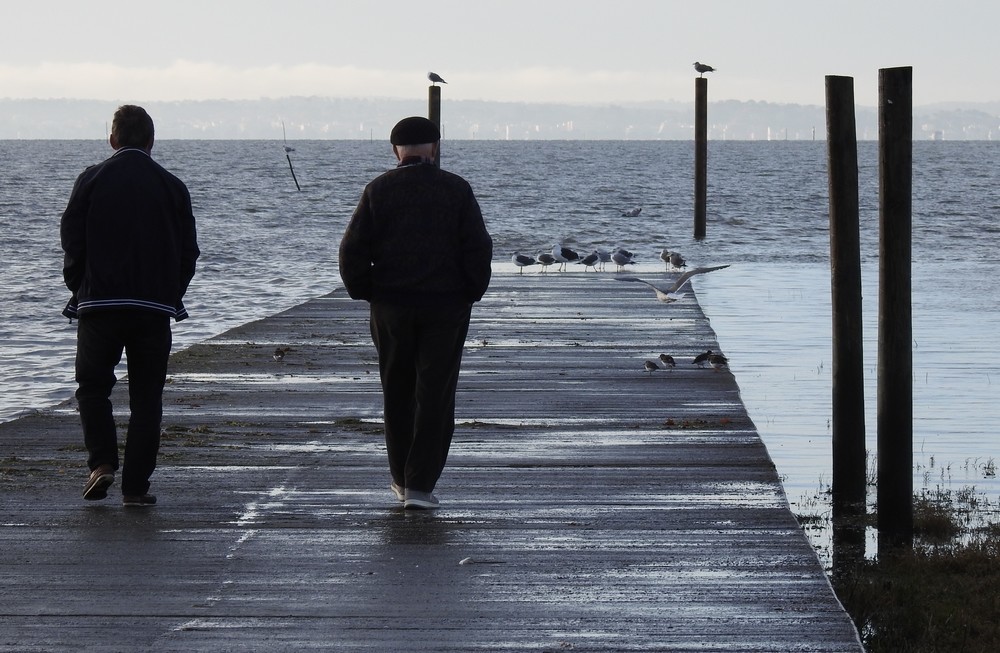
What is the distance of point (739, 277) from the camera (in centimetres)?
2320

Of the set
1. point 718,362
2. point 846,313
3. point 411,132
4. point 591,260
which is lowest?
point 718,362

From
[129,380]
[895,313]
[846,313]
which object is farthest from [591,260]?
[129,380]

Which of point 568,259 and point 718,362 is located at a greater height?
point 568,259

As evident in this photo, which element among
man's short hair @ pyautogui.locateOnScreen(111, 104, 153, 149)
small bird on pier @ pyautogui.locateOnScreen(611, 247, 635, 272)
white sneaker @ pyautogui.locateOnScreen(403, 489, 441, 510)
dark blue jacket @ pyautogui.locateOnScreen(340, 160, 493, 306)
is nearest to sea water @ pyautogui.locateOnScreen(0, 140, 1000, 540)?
small bird on pier @ pyautogui.locateOnScreen(611, 247, 635, 272)

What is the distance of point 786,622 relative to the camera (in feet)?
15.2

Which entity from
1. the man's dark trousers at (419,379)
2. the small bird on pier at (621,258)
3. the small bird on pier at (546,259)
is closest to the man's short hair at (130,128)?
the man's dark trousers at (419,379)

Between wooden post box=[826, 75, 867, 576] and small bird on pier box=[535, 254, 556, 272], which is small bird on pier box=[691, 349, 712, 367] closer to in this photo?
wooden post box=[826, 75, 867, 576]

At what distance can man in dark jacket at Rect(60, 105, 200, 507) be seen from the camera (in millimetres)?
5926

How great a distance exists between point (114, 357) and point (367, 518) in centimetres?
128

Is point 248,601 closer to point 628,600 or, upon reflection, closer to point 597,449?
point 628,600

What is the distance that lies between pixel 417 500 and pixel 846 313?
2.78 m

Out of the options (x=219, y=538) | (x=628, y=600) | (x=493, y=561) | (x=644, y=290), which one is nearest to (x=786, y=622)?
(x=628, y=600)

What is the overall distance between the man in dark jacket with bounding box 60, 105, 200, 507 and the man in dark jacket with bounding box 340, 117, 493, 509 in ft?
2.52

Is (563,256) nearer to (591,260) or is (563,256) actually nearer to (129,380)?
(591,260)
